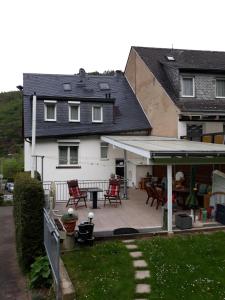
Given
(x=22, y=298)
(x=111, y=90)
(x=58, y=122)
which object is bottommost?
(x=22, y=298)

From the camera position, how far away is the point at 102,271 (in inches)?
348

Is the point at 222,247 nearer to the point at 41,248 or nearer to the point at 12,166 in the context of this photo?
the point at 41,248

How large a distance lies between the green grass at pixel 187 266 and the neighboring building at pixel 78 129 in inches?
477

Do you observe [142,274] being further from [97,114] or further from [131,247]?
[97,114]

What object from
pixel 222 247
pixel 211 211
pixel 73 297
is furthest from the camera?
pixel 211 211

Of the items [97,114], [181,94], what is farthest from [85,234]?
[97,114]

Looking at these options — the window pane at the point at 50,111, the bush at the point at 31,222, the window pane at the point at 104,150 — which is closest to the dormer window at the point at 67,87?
the window pane at the point at 50,111

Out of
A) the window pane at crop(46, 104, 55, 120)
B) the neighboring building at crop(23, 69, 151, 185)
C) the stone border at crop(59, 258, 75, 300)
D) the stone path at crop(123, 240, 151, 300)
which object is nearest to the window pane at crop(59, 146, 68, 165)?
the neighboring building at crop(23, 69, 151, 185)

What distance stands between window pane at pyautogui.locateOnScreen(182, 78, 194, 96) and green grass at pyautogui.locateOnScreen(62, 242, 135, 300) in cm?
1356

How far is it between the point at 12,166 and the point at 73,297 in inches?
2110

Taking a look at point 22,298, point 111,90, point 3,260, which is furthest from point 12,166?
point 22,298

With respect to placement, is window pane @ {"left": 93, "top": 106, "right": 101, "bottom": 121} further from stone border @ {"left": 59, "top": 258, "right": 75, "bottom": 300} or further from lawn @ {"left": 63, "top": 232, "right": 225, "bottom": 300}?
stone border @ {"left": 59, "top": 258, "right": 75, "bottom": 300}

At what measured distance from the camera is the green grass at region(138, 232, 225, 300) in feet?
25.5

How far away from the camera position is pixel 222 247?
10398 millimetres
